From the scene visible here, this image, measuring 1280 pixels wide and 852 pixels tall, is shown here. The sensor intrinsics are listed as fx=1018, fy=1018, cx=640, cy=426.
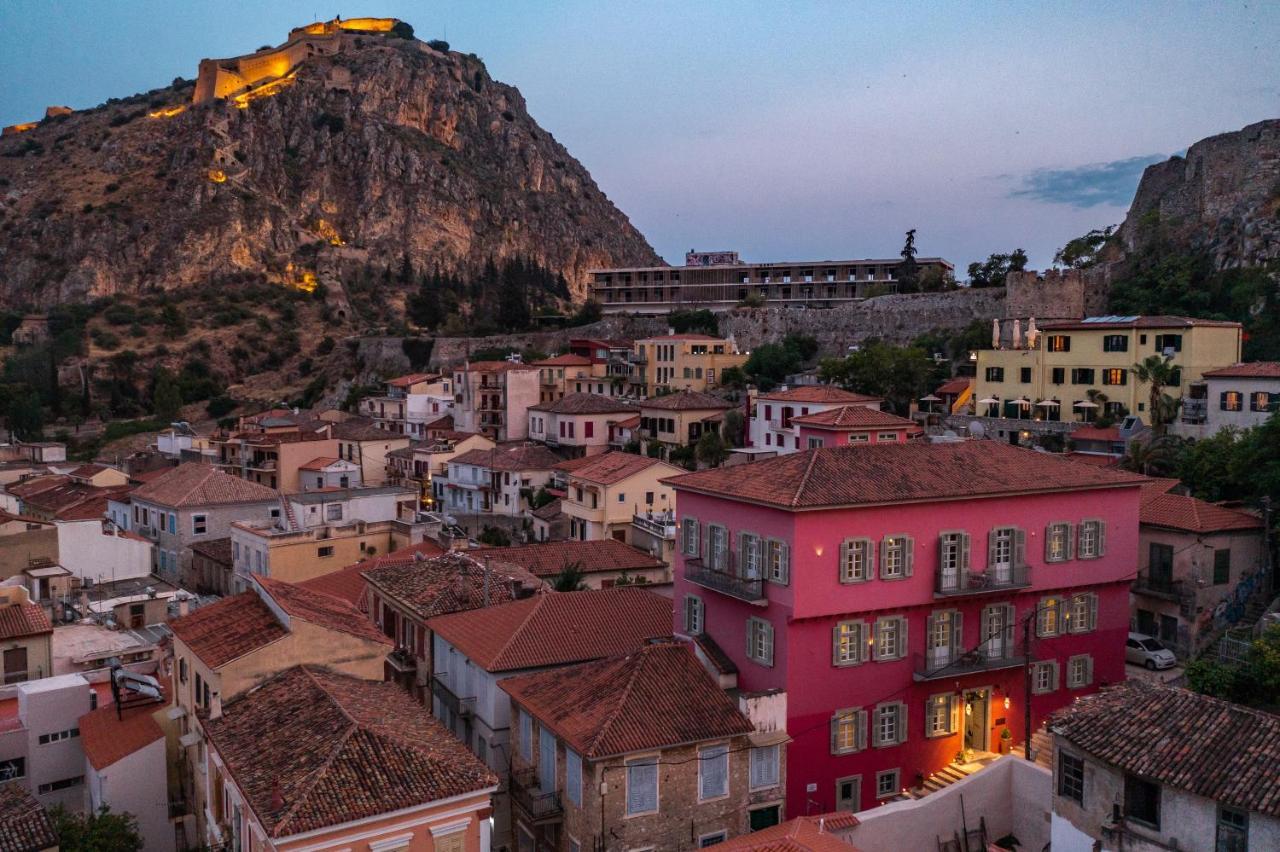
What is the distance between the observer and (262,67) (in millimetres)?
159625

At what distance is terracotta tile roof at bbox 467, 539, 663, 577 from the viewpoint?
1382 inches

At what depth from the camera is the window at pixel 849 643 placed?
76.3ft

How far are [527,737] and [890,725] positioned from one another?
8.59 meters

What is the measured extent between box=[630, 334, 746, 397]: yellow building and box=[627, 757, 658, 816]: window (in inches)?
2125

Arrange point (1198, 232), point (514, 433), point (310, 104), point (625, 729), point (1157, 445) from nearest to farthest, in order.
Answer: point (625, 729) < point (1157, 445) < point (1198, 232) < point (514, 433) < point (310, 104)

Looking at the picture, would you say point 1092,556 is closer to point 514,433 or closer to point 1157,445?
point 1157,445

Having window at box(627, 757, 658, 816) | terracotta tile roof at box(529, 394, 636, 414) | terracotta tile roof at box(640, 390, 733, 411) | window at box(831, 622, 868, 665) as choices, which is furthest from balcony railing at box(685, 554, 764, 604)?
terracotta tile roof at box(529, 394, 636, 414)

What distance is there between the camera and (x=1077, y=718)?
1652 cm

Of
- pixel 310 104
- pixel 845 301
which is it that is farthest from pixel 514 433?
pixel 310 104

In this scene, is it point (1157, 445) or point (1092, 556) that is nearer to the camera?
point (1092, 556)

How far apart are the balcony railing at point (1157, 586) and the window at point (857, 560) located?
1134cm

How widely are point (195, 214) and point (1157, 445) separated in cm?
12228

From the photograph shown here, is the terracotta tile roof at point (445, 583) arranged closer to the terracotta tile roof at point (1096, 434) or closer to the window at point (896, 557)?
the window at point (896, 557)

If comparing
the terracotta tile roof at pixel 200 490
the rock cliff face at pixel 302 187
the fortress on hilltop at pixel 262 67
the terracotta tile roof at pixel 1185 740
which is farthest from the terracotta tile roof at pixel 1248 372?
the fortress on hilltop at pixel 262 67
